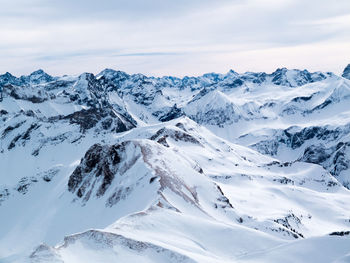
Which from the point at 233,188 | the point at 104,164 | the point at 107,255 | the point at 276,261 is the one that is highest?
the point at 107,255

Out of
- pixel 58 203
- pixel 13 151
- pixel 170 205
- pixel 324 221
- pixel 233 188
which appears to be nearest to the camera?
pixel 170 205

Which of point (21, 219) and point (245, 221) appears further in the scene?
point (21, 219)

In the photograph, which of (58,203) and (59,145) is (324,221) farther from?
(59,145)

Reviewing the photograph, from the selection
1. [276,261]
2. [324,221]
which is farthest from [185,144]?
[276,261]

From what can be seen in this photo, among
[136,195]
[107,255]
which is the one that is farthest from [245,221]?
[107,255]

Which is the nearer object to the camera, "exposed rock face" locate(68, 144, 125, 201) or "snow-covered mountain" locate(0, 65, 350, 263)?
"snow-covered mountain" locate(0, 65, 350, 263)

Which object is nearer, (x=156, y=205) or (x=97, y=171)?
(x=156, y=205)

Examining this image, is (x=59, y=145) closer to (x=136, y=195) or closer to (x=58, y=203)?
(x=58, y=203)

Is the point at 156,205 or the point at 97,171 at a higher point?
the point at 156,205

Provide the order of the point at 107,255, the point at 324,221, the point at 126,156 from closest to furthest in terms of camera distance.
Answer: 1. the point at 107,255
2. the point at 126,156
3. the point at 324,221

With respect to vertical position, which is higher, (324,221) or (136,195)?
(136,195)

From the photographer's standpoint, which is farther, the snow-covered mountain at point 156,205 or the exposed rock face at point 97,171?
the exposed rock face at point 97,171
